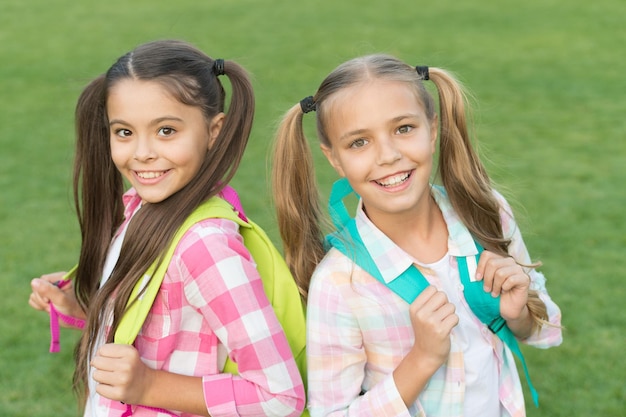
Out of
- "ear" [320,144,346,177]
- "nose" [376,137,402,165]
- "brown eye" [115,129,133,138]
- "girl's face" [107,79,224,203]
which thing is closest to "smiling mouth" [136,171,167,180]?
"girl's face" [107,79,224,203]

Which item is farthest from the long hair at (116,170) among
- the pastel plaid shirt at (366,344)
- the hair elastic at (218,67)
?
the pastel plaid shirt at (366,344)

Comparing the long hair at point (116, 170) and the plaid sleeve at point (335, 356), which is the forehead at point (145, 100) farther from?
the plaid sleeve at point (335, 356)

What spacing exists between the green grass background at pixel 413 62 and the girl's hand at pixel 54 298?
566mm

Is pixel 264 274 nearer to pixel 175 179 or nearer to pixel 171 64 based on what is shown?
pixel 175 179

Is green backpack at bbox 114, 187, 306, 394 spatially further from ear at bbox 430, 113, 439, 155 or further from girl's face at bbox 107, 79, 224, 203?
ear at bbox 430, 113, 439, 155

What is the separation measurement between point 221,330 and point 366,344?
35cm

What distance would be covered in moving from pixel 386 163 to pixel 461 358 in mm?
479

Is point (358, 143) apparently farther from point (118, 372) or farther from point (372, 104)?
point (118, 372)

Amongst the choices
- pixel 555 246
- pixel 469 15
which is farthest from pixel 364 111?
pixel 469 15

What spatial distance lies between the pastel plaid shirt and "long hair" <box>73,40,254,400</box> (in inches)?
13.9

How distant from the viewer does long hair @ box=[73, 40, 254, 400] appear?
2.25 metres

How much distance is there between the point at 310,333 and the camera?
223 cm

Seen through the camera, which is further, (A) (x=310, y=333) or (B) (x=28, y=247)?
(B) (x=28, y=247)

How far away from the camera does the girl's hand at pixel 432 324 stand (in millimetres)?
2109
